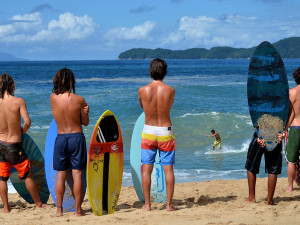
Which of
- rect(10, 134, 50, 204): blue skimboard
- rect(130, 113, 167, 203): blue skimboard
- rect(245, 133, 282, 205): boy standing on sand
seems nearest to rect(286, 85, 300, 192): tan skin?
rect(245, 133, 282, 205): boy standing on sand

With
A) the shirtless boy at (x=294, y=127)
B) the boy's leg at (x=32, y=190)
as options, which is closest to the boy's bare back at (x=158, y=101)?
the shirtless boy at (x=294, y=127)

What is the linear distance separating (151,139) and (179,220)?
0.84m

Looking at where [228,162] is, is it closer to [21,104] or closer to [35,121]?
[21,104]

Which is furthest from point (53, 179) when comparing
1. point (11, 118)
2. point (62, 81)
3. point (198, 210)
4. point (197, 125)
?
point (197, 125)

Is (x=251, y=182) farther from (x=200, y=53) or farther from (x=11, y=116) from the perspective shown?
(x=200, y=53)

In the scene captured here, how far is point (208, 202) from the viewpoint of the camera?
4.93 metres

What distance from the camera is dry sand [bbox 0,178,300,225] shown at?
3.84 m

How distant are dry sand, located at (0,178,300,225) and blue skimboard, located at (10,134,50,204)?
0.55 ft

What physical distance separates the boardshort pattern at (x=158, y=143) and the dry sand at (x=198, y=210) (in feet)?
1.80

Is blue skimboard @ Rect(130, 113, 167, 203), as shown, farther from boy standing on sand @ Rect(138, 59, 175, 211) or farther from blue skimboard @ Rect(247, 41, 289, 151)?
blue skimboard @ Rect(247, 41, 289, 151)

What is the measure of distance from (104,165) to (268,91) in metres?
1.93

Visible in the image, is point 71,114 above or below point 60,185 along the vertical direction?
above

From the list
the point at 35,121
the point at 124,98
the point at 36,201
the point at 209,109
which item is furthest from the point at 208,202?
the point at 124,98

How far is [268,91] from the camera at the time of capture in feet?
14.8
